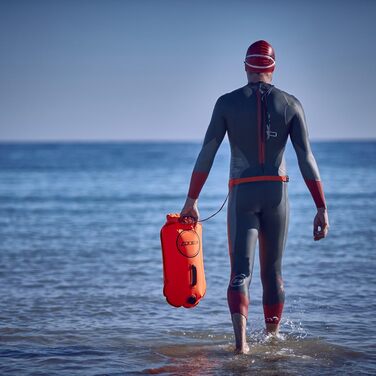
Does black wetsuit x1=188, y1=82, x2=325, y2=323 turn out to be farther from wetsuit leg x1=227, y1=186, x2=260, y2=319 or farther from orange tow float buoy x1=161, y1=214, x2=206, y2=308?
orange tow float buoy x1=161, y1=214, x2=206, y2=308

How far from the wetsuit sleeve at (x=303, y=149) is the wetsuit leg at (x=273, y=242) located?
0.20 meters

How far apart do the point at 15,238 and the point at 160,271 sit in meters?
5.00

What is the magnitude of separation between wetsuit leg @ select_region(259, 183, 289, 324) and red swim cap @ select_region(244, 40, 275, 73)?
2.91 ft

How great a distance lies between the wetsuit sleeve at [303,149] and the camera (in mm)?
6207

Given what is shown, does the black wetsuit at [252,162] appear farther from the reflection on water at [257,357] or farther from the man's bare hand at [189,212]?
the reflection on water at [257,357]

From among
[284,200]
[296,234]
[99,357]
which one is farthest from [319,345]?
[296,234]

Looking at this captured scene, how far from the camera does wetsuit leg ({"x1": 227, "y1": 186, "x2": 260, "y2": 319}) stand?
20.3 ft

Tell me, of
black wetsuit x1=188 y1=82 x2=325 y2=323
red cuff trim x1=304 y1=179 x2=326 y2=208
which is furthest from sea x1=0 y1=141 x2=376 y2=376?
red cuff trim x1=304 y1=179 x2=326 y2=208

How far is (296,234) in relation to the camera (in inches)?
600

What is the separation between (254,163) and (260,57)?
31.6 inches

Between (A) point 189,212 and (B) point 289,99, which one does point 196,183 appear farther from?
(B) point 289,99

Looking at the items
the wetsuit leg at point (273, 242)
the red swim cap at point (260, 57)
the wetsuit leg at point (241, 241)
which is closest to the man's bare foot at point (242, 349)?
the wetsuit leg at point (241, 241)

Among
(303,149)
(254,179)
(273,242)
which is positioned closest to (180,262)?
(273,242)

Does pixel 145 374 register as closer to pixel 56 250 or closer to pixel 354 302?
pixel 354 302
